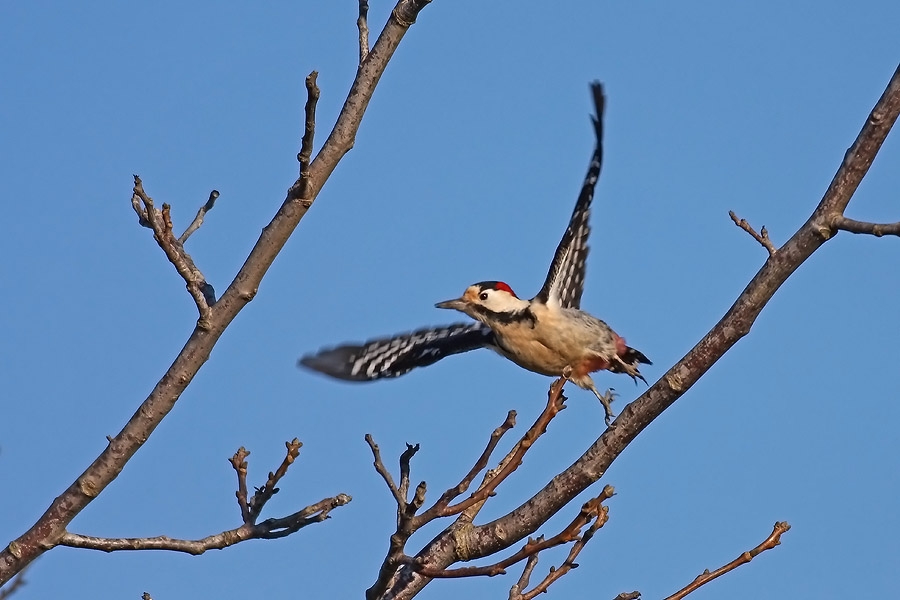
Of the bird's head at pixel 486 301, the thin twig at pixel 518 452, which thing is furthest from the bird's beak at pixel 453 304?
the thin twig at pixel 518 452

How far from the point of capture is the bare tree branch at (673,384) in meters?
3.54

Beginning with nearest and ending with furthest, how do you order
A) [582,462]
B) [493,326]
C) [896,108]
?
[896,108] → [582,462] → [493,326]

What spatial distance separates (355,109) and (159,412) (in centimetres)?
121

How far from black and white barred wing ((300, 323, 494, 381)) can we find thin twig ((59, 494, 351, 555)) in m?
4.00

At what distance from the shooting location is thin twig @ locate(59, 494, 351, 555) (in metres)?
3.91

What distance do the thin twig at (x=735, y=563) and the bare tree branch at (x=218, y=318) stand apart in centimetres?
168

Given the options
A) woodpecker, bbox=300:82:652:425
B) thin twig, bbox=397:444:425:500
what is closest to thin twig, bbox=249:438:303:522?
thin twig, bbox=397:444:425:500

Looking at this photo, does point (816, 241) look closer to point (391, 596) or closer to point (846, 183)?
point (846, 183)

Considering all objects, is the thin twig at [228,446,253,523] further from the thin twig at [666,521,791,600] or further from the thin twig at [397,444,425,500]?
the thin twig at [666,521,791,600]

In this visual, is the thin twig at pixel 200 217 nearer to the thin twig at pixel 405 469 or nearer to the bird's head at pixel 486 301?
the thin twig at pixel 405 469

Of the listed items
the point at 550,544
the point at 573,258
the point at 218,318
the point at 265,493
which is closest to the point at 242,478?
the point at 265,493

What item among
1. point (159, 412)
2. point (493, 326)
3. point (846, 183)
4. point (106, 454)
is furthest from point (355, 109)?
point (493, 326)

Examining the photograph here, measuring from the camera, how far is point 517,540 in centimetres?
403

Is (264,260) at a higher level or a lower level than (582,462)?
higher
